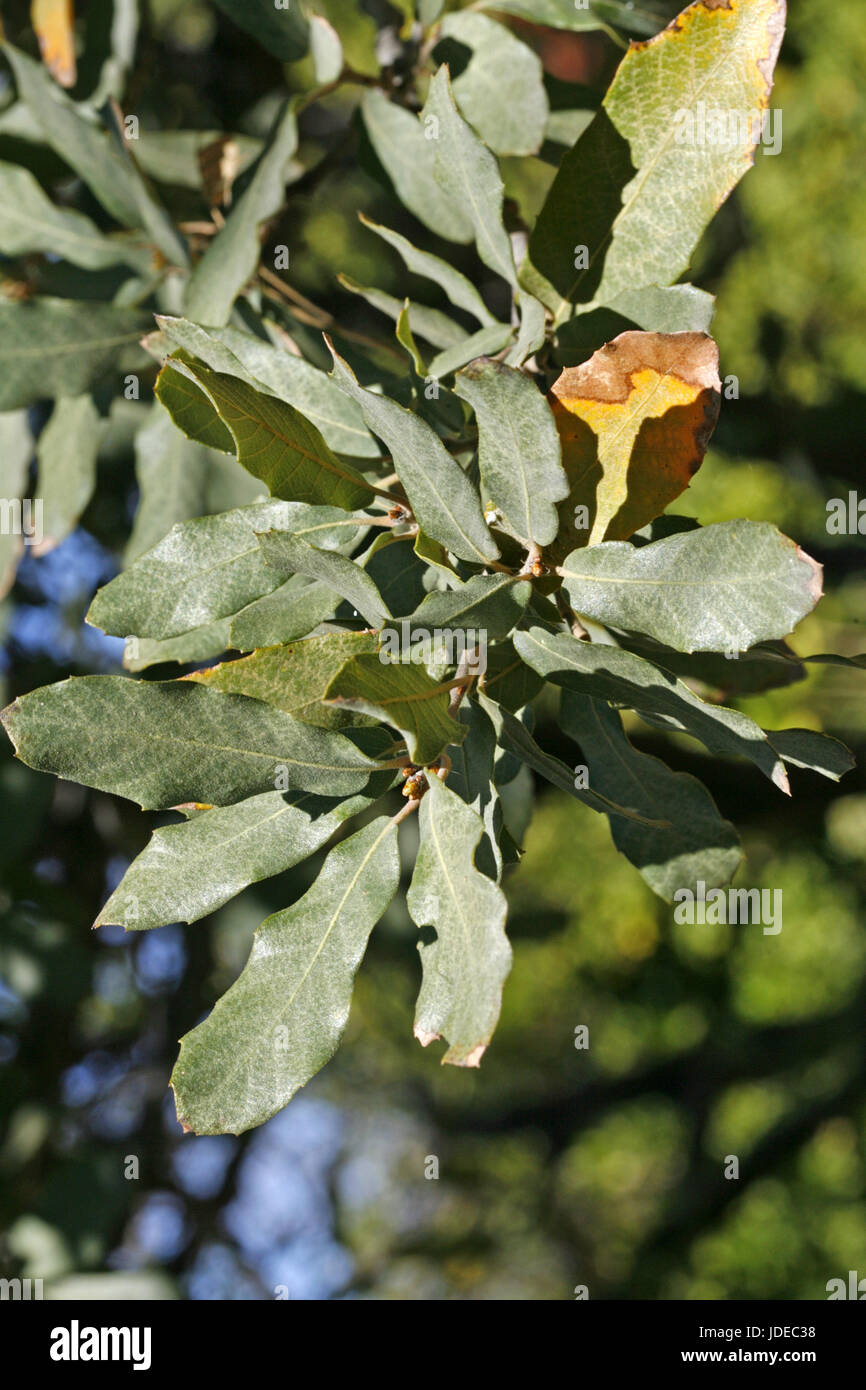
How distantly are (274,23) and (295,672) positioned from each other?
2.31 ft

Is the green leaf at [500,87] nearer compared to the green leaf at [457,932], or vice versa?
the green leaf at [457,932]

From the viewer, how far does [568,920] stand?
2.10 m

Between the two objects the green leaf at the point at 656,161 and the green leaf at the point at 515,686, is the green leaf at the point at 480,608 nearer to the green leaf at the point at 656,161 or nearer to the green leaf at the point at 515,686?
the green leaf at the point at 515,686

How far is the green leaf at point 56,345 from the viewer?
0.95 m

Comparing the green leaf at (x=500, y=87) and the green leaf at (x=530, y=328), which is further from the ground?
the green leaf at (x=500, y=87)

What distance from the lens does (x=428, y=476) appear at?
564mm

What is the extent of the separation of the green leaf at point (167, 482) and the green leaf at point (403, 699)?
50 centimetres

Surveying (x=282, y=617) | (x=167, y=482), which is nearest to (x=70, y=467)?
(x=167, y=482)

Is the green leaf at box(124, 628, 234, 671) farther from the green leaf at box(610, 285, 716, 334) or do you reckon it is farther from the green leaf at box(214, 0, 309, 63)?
the green leaf at box(214, 0, 309, 63)

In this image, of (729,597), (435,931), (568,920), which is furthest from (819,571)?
(568,920)

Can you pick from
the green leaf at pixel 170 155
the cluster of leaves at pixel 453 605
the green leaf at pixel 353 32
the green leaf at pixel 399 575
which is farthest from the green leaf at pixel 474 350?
the green leaf at pixel 353 32

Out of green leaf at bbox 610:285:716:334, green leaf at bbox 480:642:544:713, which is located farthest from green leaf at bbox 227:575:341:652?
green leaf at bbox 610:285:716:334

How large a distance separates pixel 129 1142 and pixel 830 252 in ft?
9.75

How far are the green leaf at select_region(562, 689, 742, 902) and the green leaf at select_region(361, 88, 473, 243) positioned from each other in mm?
441
